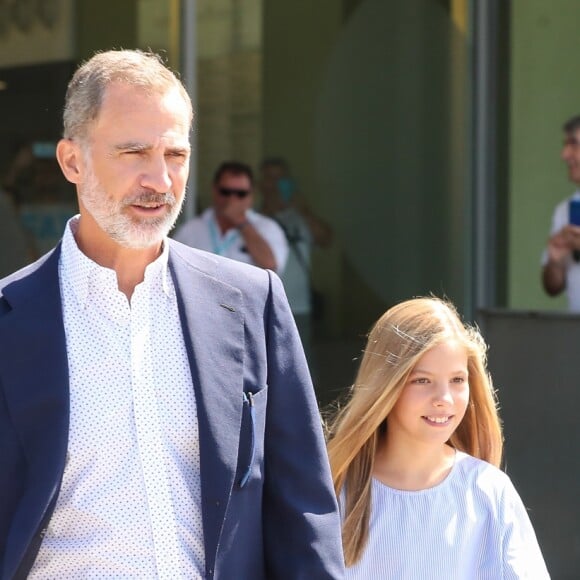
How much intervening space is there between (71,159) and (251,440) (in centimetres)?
59

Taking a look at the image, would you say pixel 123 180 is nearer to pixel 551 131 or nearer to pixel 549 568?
pixel 549 568

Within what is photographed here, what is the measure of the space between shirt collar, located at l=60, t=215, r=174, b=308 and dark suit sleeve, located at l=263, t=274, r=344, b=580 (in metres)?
0.24

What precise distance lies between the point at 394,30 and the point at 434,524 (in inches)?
221

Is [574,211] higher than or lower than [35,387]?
higher

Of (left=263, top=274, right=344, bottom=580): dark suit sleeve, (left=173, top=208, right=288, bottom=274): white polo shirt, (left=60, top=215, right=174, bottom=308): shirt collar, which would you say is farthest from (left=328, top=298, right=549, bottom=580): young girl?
(left=173, top=208, right=288, bottom=274): white polo shirt

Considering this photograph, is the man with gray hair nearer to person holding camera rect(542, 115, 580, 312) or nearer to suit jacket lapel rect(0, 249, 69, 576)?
suit jacket lapel rect(0, 249, 69, 576)

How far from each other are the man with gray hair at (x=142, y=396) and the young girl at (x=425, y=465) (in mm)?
942

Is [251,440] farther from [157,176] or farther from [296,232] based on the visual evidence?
[296,232]

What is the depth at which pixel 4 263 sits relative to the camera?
7.25 metres

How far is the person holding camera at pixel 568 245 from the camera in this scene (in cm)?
673

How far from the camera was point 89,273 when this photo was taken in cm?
222

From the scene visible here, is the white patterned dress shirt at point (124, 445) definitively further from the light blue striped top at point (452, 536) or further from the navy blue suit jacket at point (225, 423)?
the light blue striped top at point (452, 536)

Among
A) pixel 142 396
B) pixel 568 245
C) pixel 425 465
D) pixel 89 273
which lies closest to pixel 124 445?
pixel 142 396

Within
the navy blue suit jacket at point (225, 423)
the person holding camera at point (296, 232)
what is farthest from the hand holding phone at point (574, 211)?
the navy blue suit jacket at point (225, 423)
